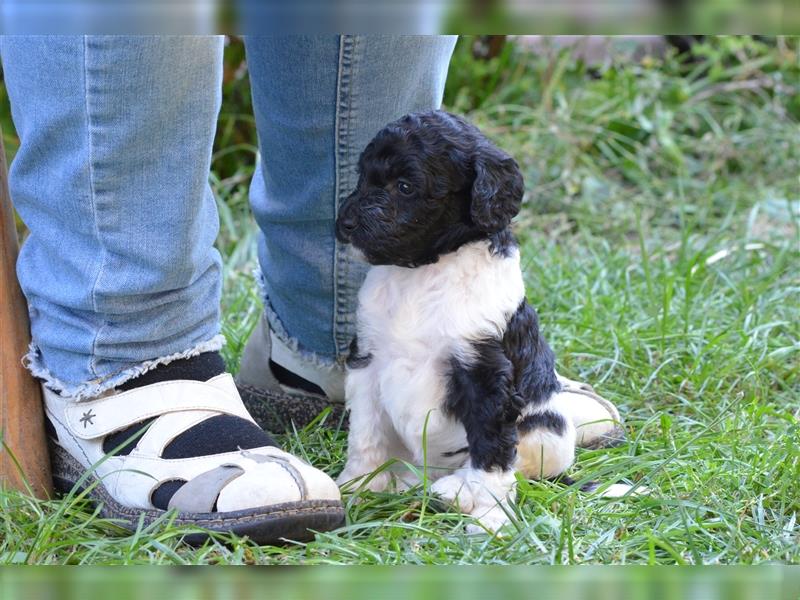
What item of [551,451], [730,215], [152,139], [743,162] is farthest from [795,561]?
[743,162]

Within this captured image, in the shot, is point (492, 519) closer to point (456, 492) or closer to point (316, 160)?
point (456, 492)

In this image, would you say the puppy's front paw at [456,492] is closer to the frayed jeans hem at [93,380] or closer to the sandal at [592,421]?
the sandal at [592,421]

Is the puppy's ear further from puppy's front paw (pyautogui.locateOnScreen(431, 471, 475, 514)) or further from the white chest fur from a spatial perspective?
puppy's front paw (pyautogui.locateOnScreen(431, 471, 475, 514))

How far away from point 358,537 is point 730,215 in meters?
3.02

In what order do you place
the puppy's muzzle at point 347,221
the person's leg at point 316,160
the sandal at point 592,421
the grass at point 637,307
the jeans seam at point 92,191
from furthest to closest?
the sandal at point 592,421 < the person's leg at point 316,160 < the puppy's muzzle at point 347,221 < the grass at point 637,307 < the jeans seam at point 92,191

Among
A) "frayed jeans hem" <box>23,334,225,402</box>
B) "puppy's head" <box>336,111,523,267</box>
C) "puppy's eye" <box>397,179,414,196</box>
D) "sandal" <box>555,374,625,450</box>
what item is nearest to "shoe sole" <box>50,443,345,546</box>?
"frayed jeans hem" <box>23,334,225,402</box>

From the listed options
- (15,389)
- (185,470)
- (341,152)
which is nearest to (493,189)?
(341,152)

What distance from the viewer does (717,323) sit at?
10.8 ft

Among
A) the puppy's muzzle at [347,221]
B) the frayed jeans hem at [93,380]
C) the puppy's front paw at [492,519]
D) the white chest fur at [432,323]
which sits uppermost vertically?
the puppy's muzzle at [347,221]

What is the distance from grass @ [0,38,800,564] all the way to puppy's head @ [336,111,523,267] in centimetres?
54

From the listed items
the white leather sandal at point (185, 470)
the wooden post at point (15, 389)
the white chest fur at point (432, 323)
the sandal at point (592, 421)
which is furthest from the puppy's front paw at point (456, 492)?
the wooden post at point (15, 389)

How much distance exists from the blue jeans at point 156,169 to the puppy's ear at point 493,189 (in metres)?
0.31

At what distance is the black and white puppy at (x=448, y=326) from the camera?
1.92 meters

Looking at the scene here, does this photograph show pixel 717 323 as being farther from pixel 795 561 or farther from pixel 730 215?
pixel 795 561
